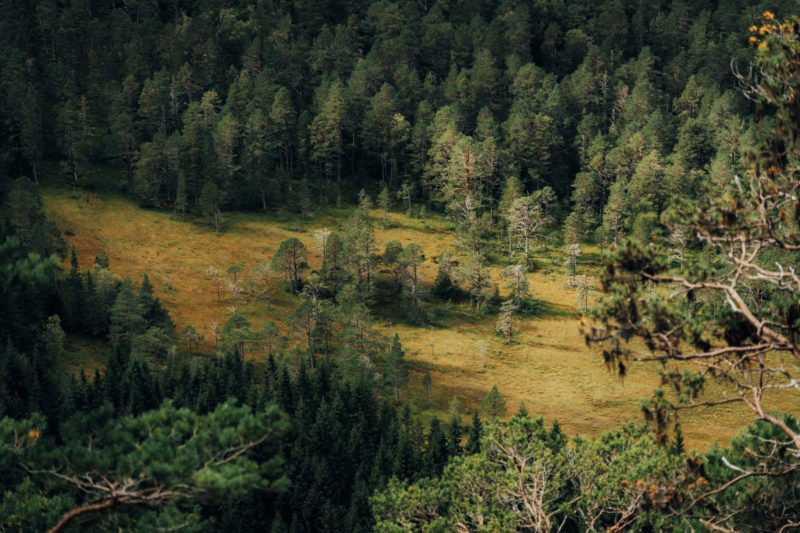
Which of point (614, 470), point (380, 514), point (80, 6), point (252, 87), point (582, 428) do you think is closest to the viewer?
point (614, 470)

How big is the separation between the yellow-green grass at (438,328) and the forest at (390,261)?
0.52m

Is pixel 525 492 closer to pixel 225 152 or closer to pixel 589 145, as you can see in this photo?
pixel 225 152

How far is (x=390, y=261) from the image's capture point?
98500 mm

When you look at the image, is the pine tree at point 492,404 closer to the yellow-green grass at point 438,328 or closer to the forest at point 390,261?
the forest at point 390,261

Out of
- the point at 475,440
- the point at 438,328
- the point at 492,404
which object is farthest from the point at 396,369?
the point at 475,440

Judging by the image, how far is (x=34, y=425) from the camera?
20.6m

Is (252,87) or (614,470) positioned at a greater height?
(252,87)

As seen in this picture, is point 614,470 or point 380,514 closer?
point 614,470

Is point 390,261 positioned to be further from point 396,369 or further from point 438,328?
point 396,369

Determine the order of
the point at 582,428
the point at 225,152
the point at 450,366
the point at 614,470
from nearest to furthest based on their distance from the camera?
the point at 614,470 < the point at 582,428 < the point at 450,366 < the point at 225,152

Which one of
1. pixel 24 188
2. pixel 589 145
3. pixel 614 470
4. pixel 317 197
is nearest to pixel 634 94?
pixel 589 145

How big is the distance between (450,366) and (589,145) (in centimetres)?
6280

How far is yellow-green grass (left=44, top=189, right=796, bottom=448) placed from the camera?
81000 millimetres

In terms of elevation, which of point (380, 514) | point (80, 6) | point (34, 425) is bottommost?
point (380, 514)
